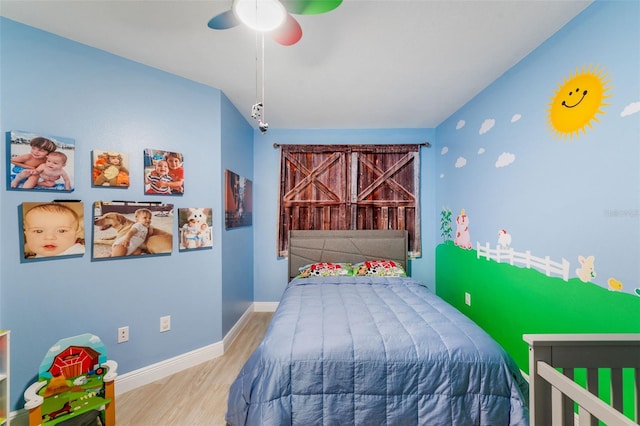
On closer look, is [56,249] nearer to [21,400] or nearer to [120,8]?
[21,400]

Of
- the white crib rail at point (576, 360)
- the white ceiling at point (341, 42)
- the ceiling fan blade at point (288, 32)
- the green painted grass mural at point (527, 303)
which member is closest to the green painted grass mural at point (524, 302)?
the green painted grass mural at point (527, 303)

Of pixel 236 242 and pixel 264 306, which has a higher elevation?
pixel 236 242

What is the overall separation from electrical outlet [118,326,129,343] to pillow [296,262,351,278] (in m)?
1.67

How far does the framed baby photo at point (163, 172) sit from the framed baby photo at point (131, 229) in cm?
14

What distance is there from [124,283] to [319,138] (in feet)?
8.85

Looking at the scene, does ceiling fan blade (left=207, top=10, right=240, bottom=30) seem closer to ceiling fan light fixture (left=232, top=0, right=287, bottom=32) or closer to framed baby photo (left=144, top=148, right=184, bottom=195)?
ceiling fan light fixture (left=232, top=0, right=287, bottom=32)

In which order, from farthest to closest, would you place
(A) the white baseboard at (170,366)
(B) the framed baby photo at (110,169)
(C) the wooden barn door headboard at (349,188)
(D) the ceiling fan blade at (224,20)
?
(C) the wooden barn door headboard at (349,188) < (A) the white baseboard at (170,366) < (B) the framed baby photo at (110,169) < (D) the ceiling fan blade at (224,20)

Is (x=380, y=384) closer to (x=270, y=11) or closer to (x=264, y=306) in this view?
(x=270, y=11)

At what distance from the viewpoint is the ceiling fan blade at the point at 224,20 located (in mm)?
1283

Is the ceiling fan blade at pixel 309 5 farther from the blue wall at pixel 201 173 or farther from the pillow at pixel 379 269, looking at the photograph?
the pillow at pixel 379 269

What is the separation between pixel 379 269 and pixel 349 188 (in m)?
1.16

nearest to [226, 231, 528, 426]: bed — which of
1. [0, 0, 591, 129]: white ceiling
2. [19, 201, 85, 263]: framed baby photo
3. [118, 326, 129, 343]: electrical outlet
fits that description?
[118, 326, 129, 343]: electrical outlet

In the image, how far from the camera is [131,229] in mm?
1964

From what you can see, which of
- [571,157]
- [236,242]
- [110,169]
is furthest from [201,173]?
[571,157]
